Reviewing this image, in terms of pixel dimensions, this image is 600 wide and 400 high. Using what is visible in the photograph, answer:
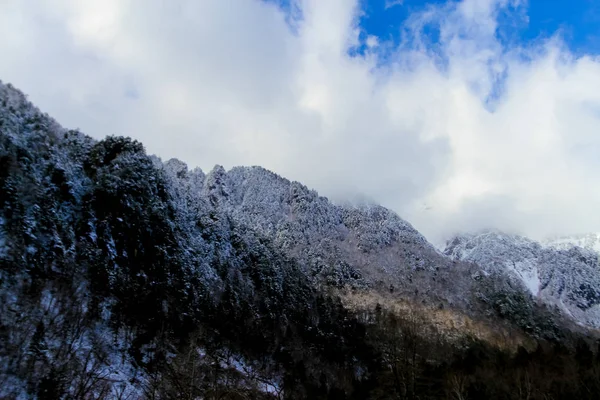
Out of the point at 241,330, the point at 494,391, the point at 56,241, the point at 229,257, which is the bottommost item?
the point at 494,391

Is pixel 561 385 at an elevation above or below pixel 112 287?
below

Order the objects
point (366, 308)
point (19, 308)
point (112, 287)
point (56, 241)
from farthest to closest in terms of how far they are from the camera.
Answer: point (366, 308), point (112, 287), point (56, 241), point (19, 308)


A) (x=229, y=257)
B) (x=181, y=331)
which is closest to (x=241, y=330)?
(x=181, y=331)

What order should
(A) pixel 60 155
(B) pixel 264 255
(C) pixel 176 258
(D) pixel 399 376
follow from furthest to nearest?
1. (B) pixel 264 255
2. (C) pixel 176 258
3. (A) pixel 60 155
4. (D) pixel 399 376

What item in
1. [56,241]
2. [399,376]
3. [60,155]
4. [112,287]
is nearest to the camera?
[399,376]

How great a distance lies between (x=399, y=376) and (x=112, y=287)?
183ft

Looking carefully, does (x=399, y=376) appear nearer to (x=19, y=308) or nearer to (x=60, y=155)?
(x=19, y=308)

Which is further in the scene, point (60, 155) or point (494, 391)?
point (60, 155)

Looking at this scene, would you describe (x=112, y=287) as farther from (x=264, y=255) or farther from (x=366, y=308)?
(x=366, y=308)

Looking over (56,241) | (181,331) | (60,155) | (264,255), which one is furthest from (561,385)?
(264,255)

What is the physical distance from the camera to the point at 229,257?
115 m

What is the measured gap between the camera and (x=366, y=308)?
192000mm

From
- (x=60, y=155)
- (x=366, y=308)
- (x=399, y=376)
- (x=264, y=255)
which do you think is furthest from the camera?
(x=366, y=308)

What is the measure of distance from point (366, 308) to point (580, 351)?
121611mm
